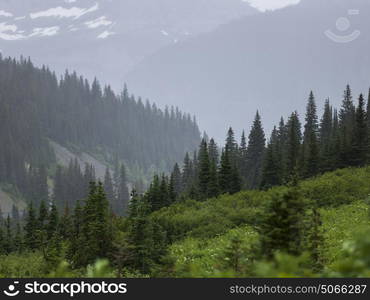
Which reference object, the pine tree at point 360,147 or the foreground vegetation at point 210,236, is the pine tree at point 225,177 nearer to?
the pine tree at point 360,147

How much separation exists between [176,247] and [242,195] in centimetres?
1353

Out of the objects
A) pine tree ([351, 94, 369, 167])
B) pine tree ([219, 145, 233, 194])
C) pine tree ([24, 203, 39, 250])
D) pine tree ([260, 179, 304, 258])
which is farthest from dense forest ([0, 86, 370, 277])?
pine tree ([219, 145, 233, 194])

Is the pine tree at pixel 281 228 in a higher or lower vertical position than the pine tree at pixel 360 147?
lower

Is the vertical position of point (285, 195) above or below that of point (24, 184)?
below

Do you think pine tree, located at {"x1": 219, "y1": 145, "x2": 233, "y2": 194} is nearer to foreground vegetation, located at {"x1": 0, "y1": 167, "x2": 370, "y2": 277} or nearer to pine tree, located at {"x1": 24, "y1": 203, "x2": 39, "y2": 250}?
foreground vegetation, located at {"x1": 0, "y1": 167, "x2": 370, "y2": 277}

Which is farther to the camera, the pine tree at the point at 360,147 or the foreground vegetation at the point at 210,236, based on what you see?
the pine tree at the point at 360,147

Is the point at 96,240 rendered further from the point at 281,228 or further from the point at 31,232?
the point at 31,232

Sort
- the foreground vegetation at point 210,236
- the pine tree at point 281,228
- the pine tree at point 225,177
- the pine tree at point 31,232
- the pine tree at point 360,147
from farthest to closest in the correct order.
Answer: the pine tree at point 225,177
the pine tree at point 360,147
the pine tree at point 31,232
the foreground vegetation at point 210,236
the pine tree at point 281,228

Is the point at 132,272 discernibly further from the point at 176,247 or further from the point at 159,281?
the point at 159,281

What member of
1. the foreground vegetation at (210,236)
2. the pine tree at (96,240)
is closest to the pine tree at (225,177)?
the foreground vegetation at (210,236)

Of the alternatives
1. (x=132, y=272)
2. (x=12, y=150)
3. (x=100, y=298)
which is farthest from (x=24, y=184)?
(x=100, y=298)

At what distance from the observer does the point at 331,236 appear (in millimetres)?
20328

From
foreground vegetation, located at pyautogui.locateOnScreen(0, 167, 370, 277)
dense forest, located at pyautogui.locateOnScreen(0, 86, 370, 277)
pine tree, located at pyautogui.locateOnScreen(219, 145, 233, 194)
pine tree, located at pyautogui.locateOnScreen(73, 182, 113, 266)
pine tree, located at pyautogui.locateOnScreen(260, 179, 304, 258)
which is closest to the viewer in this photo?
dense forest, located at pyautogui.locateOnScreen(0, 86, 370, 277)

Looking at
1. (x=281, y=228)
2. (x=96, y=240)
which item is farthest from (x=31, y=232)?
(x=281, y=228)
